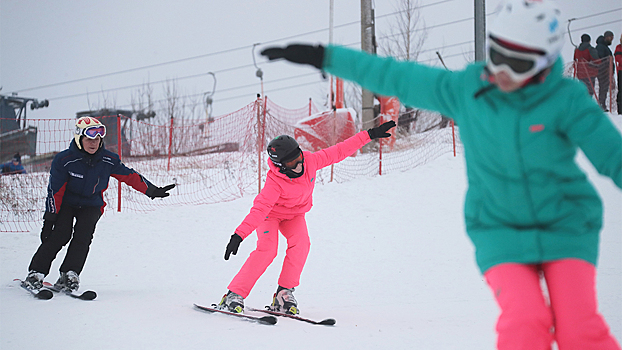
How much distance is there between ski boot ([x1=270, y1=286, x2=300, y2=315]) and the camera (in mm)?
4563

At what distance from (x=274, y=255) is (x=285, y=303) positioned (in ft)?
1.50

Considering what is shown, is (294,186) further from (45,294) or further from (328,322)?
(45,294)

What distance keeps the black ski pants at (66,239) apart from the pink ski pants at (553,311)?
14.7ft

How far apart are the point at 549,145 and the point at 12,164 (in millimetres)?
16241

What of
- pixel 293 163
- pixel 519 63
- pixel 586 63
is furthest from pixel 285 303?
pixel 586 63

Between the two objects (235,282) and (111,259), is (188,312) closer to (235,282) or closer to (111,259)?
(235,282)

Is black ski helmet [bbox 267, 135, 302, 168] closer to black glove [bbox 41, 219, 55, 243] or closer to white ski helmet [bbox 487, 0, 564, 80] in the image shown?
black glove [bbox 41, 219, 55, 243]

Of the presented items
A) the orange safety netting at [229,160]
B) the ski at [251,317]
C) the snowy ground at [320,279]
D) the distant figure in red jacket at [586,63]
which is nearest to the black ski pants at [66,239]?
the snowy ground at [320,279]

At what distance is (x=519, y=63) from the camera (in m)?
1.86

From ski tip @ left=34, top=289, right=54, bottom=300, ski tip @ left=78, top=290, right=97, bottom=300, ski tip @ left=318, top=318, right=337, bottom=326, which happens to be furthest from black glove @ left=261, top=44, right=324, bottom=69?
ski tip @ left=34, top=289, right=54, bottom=300

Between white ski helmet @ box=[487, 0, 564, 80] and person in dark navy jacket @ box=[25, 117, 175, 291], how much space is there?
4.41 meters

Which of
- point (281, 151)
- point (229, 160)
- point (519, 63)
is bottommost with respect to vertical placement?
point (281, 151)

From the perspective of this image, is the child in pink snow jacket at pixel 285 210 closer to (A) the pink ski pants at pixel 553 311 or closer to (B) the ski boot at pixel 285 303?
(B) the ski boot at pixel 285 303

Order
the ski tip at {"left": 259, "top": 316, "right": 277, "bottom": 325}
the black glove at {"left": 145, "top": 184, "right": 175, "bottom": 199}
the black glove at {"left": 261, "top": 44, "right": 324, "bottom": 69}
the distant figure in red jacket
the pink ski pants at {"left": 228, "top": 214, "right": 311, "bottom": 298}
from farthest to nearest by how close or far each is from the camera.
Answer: the distant figure in red jacket < the black glove at {"left": 145, "top": 184, "right": 175, "bottom": 199} < the pink ski pants at {"left": 228, "top": 214, "right": 311, "bottom": 298} < the ski tip at {"left": 259, "top": 316, "right": 277, "bottom": 325} < the black glove at {"left": 261, "top": 44, "right": 324, "bottom": 69}
